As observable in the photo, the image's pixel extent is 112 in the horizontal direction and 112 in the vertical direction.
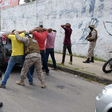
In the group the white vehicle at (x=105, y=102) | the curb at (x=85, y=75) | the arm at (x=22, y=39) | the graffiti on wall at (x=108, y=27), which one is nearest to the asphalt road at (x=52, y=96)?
the curb at (x=85, y=75)

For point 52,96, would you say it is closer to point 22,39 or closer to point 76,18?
point 22,39

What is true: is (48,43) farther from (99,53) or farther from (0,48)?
(99,53)

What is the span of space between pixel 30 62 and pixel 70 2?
22.6ft

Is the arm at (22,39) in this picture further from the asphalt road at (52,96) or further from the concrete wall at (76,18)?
the concrete wall at (76,18)

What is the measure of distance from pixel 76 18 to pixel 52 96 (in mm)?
6853

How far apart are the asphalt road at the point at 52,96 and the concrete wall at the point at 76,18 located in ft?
11.9

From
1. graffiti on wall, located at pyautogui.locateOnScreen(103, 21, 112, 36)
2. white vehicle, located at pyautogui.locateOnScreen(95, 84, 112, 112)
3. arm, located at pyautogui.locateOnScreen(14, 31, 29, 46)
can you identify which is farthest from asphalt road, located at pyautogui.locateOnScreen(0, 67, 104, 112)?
graffiti on wall, located at pyautogui.locateOnScreen(103, 21, 112, 36)

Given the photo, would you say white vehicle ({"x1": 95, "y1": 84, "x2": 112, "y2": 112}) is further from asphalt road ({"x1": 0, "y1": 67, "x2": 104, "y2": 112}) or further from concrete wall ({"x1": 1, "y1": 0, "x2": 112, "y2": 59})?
concrete wall ({"x1": 1, "y1": 0, "x2": 112, "y2": 59})

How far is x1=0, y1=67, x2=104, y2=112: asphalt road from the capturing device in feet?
13.2

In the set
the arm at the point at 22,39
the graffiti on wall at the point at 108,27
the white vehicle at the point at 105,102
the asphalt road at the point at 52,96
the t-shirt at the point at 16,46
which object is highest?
the graffiti on wall at the point at 108,27

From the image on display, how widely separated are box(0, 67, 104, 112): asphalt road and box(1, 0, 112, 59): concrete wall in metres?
3.63

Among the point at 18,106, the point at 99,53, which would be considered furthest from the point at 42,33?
the point at 99,53

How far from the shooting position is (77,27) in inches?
416

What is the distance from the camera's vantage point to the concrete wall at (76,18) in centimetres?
910
